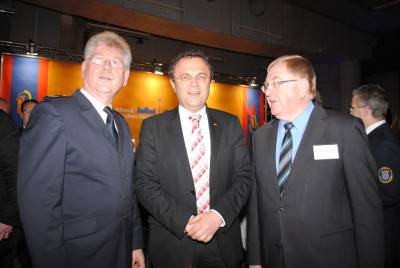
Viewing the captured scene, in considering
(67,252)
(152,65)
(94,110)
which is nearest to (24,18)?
(152,65)

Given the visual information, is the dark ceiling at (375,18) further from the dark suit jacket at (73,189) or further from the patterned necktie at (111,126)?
the dark suit jacket at (73,189)

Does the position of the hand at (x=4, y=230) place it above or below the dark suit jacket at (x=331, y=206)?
below

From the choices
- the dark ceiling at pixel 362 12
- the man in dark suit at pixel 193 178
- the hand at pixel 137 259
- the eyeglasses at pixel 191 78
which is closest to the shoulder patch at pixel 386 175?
the man in dark suit at pixel 193 178

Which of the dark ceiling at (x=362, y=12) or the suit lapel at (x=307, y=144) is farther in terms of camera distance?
the dark ceiling at (x=362, y=12)

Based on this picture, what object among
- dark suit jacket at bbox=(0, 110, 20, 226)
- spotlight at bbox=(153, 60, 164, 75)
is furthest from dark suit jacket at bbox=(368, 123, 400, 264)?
spotlight at bbox=(153, 60, 164, 75)

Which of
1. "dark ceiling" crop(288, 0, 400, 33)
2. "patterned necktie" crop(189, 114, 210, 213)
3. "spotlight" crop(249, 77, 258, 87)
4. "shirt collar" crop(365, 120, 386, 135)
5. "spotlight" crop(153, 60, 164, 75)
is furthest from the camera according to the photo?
"spotlight" crop(249, 77, 258, 87)

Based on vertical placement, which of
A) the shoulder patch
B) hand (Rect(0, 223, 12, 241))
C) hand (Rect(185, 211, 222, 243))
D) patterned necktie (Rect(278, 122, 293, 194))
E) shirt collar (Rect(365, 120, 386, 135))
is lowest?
hand (Rect(0, 223, 12, 241))

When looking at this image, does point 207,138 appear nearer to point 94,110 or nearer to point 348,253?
point 94,110

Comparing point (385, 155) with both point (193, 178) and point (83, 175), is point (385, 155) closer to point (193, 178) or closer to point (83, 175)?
point (193, 178)

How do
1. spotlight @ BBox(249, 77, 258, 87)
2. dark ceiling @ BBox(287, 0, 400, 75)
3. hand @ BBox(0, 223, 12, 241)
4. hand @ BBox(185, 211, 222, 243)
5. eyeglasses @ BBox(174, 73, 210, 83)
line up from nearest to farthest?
1. hand @ BBox(185, 211, 222, 243)
2. eyeglasses @ BBox(174, 73, 210, 83)
3. hand @ BBox(0, 223, 12, 241)
4. dark ceiling @ BBox(287, 0, 400, 75)
5. spotlight @ BBox(249, 77, 258, 87)

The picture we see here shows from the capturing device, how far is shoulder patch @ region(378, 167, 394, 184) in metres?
2.51

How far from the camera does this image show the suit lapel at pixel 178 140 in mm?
1808

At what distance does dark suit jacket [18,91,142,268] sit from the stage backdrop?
5961mm

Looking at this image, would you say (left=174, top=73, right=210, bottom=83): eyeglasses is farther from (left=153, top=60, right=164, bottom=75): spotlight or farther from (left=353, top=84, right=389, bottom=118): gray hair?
(left=153, top=60, right=164, bottom=75): spotlight
